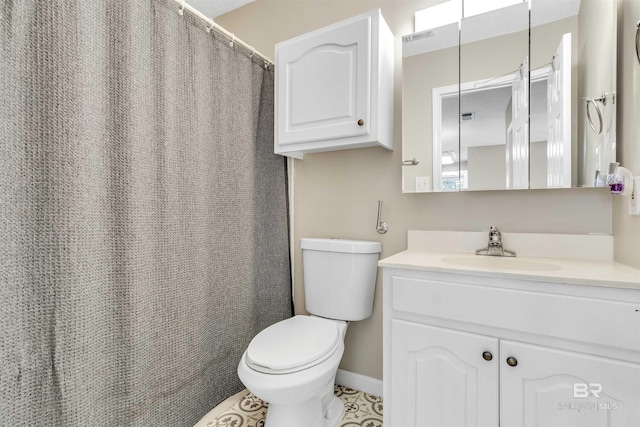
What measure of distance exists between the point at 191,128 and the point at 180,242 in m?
0.50

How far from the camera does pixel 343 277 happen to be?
150 cm

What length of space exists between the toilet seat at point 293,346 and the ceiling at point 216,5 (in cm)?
212

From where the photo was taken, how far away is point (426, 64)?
57.3 inches

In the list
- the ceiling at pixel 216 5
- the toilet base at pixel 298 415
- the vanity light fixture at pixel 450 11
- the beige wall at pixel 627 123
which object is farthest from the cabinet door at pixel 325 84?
the toilet base at pixel 298 415

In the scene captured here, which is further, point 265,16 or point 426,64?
point 265,16

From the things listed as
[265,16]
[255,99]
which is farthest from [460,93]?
[265,16]

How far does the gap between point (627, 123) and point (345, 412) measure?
1660mm

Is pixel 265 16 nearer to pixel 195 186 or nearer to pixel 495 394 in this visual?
pixel 195 186

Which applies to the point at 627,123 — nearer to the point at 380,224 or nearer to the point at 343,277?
the point at 380,224

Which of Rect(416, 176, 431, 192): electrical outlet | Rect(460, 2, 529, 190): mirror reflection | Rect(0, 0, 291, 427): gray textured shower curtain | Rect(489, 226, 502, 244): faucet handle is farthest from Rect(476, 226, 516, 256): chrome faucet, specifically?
Rect(0, 0, 291, 427): gray textured shower curtain

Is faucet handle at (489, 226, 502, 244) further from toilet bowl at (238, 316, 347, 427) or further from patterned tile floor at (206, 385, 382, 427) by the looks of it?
patterned tile floor at (206, 385, 382, 427)

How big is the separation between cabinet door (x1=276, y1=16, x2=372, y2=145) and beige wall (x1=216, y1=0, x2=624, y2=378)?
0.90 ft

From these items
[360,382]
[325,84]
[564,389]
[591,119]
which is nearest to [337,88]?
[325,84]

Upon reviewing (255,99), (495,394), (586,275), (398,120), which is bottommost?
(495,394)
